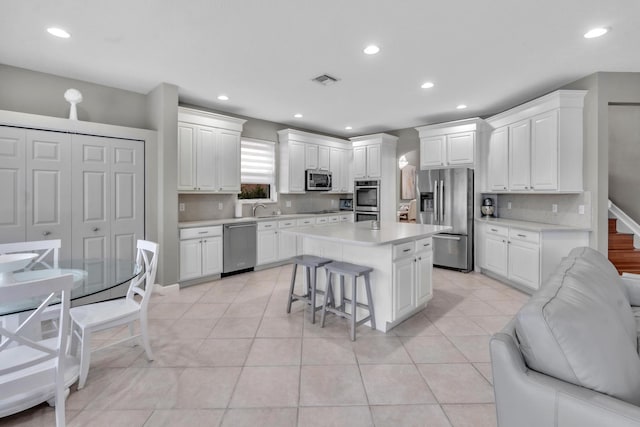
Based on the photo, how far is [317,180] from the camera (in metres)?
6.36

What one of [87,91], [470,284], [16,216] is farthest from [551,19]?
[16,216]

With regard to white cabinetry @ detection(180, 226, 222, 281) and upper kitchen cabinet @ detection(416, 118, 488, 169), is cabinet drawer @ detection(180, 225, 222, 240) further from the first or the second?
upper kitchen cabinet @ detection(416, 118, 488, 169)

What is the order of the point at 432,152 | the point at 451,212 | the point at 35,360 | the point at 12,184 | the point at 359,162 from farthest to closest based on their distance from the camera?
the point at 359,162 < the point at 432,152 < the point at 451,212 < the point at 12,184 < the point at 35,360

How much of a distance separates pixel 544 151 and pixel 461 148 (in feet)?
4.46

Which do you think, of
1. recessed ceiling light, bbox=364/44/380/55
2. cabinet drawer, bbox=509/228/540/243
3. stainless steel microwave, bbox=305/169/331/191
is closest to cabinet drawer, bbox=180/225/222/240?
stainless steel microwave, bbox=305/169/331/191

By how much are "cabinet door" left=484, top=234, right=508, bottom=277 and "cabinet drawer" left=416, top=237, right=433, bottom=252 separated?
1699 mm

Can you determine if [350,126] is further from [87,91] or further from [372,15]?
[87,91]

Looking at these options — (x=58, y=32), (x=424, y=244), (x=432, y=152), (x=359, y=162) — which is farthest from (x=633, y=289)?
(x=58, y=32)

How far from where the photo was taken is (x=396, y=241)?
2836mm

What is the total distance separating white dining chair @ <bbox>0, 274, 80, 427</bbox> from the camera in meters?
1.40

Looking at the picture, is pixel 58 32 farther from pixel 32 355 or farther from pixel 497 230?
pixel 497 230

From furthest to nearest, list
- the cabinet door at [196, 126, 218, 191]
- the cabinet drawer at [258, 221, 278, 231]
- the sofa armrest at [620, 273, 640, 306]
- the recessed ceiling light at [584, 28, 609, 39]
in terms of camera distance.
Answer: the cabinet drawer at [258, 221, 278, 231] → the cabinet door at [196, 126, 218, 191] → the recessed ceiling light at [584, 28, 609, 39] → the sofa armrest at [620, 273, 640, 306]

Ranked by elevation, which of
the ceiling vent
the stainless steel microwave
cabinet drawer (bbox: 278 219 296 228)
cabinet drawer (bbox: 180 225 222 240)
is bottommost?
cabinet drawer (bbox: 180 225 222 240)

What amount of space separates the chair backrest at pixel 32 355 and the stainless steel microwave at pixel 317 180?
4905 mm
